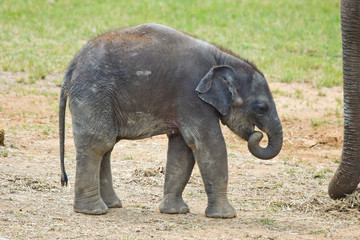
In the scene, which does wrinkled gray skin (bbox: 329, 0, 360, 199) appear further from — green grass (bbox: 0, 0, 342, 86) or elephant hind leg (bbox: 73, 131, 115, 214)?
green grass (bbox: 0, 0, 342, 86)

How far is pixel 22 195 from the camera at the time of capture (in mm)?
6840

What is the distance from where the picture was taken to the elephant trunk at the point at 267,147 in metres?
6.43

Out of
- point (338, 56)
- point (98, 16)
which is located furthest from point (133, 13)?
point (338, 56)

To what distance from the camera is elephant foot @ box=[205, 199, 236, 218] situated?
6535 mm

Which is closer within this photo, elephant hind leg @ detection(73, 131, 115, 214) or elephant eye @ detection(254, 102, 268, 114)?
elephant hind leg @ detection(73, 131, 115, 214)

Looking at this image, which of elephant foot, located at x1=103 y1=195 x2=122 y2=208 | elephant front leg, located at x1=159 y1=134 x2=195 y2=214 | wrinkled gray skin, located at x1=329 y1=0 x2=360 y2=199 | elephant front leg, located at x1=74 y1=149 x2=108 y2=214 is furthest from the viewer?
elephant foot, located at x1=103 y1=195 x2=122 y2=208

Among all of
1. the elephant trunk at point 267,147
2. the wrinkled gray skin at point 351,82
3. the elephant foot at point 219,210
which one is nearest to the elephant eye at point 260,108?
the elephant trunk at point 267,147

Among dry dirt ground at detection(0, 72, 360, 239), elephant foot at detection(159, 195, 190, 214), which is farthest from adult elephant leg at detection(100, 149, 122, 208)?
elephant foot at detection(159, 195, 190, 214)

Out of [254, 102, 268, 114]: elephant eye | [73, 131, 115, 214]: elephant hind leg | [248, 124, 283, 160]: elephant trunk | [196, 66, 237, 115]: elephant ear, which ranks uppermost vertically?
[196, 66, 237, 115]: elephant ear

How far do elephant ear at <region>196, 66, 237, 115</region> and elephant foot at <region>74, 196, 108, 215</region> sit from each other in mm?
1302

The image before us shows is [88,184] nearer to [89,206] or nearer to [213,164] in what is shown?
[89,206]

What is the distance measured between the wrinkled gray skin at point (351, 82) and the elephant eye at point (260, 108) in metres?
0.69

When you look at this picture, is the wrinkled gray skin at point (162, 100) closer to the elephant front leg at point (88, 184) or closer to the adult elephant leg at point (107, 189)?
the elephant front leg at point (88, 184)

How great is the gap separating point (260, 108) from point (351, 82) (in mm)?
813
